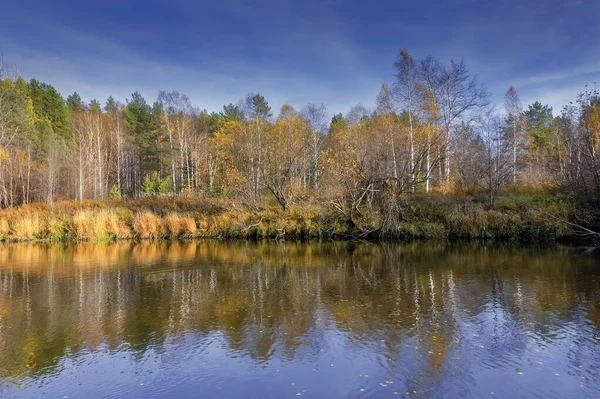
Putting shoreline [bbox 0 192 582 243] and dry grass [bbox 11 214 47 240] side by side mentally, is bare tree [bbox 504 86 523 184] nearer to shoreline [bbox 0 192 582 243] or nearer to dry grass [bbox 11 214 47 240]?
shoreline [bbox 0 192 582 243]

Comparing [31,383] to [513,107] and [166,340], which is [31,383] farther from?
[513,107]

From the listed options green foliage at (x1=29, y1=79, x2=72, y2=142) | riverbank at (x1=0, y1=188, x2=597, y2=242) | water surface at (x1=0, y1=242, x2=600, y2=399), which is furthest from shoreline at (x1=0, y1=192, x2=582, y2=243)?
green foliage at (x1=29, y1=79, x2=72, y2=142)

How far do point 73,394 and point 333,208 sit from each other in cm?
2071

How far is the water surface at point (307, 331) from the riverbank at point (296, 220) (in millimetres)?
7194

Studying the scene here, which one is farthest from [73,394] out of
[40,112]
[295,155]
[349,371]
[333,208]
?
[40,112]

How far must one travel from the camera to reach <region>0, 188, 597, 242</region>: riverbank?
2212 cm

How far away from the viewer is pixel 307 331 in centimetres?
784

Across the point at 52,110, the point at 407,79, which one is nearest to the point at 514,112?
the point at 407,79

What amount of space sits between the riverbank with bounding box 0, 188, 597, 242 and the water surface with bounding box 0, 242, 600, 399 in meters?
7.19

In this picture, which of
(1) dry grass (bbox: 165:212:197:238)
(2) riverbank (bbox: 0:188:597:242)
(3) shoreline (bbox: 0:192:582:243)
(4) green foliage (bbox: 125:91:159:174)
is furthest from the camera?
(4) green foliage (bbox: 125:91:159:174)

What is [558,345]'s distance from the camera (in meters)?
6.84

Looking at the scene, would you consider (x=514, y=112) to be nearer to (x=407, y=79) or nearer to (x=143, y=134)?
(x=407, y=79)

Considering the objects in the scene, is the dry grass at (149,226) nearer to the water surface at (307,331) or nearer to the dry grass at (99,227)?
the dry grass at (99,227)

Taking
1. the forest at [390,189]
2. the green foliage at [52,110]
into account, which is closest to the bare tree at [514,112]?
the forest at [390,189]
